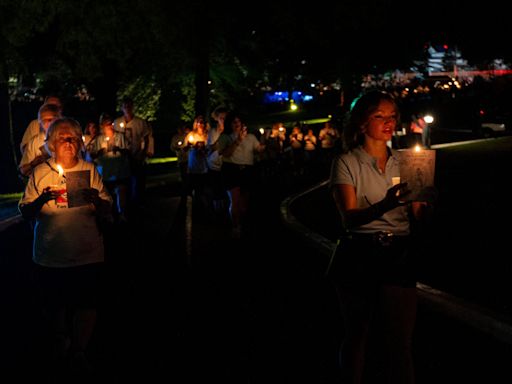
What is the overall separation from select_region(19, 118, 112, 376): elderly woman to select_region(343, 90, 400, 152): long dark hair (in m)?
1.83

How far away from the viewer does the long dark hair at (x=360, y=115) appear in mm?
4434

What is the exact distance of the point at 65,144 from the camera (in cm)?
552

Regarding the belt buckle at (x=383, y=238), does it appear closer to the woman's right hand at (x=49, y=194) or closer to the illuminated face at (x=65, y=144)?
the woman's right hand at (x=49, y=194)

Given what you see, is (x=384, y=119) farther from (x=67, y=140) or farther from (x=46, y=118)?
(x=46, y=118)

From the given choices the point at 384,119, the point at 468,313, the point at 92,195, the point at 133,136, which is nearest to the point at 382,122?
the point at 384,119

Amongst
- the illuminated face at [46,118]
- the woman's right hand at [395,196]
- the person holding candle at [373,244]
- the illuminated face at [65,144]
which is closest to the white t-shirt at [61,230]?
the illuminated face at [65,144]

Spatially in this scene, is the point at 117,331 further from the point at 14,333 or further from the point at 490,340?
the point at 490,340

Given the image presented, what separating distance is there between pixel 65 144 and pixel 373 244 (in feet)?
7.90

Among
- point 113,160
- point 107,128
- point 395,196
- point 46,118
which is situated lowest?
point 113,160

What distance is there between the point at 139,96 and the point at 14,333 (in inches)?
986

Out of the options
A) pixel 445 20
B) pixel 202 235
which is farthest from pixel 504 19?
pixel 202 235

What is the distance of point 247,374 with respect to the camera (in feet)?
17.9

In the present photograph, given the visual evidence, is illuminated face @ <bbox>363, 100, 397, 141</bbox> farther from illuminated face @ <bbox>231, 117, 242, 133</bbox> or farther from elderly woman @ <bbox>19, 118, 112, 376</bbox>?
illuminated face @ <bbox>231, 117, 242, 133</bbox>

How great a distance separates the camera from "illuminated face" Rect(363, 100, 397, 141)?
441cm
